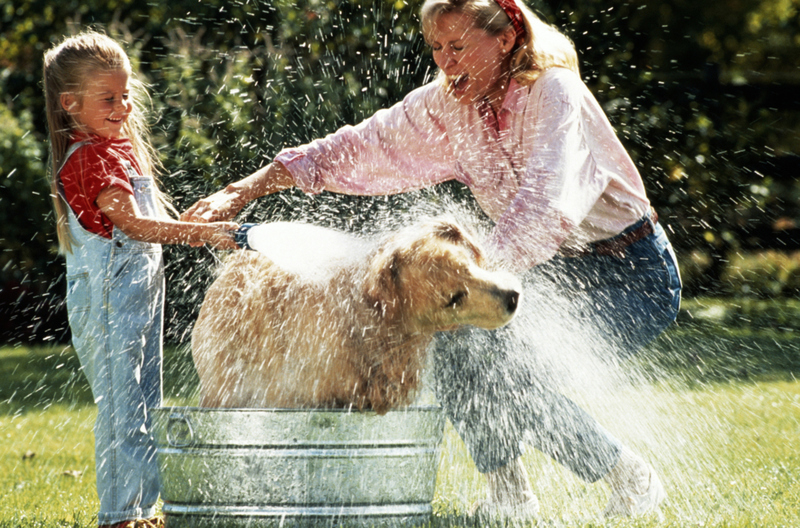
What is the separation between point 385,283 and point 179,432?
76cm

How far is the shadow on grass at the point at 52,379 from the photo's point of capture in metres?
5.71

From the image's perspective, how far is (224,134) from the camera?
6406 mm

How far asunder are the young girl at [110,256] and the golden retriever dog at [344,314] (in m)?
0.24

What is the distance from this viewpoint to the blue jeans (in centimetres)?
297

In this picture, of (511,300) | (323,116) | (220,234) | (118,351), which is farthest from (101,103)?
(323,116)

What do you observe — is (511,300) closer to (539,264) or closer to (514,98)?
(539,264)

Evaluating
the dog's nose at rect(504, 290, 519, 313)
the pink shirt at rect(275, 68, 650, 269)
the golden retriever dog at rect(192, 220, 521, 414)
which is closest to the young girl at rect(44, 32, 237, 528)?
the golden retriever dog at rect(192, 220, 521, 414)

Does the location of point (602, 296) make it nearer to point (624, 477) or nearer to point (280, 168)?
point (624, 477)

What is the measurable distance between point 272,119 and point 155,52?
10.3 feet

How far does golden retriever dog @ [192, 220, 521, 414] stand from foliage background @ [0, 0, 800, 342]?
262cm

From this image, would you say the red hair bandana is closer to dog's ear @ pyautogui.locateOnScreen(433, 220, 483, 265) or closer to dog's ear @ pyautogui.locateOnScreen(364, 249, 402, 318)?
dog's ear @ pyautogui.locateOnScreen(433, 220, 483, 265)

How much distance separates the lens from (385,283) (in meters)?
2.55

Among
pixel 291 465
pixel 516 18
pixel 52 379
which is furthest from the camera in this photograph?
pixel 52 379

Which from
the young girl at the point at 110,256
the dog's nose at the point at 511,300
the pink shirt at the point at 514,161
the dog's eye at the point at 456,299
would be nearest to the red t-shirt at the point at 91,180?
the young girl at the point at 110,256
